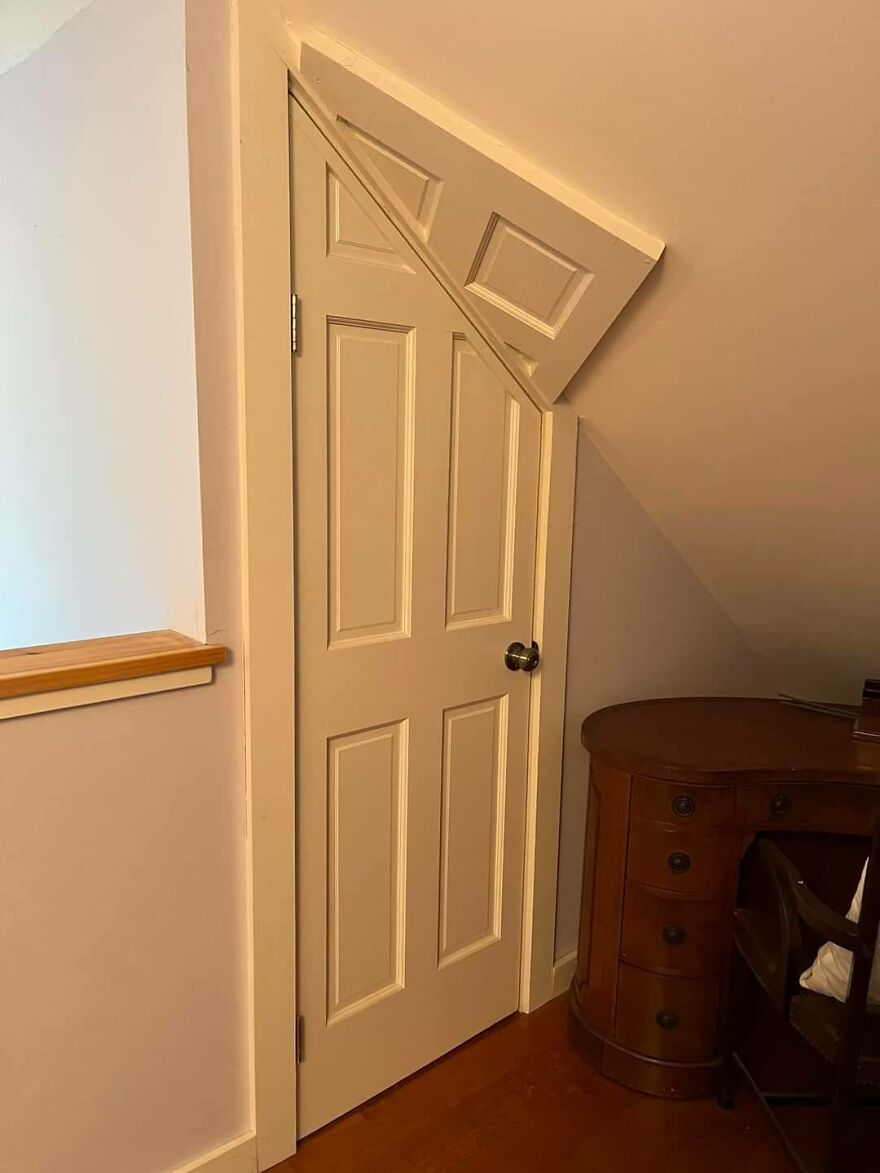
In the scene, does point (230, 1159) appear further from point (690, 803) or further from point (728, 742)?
point (728, 742)

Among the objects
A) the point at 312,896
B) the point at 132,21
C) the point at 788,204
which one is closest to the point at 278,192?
the point at 132,21

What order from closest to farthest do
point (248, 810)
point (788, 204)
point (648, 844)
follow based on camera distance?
point (788, 204), point (248, 810), point (648, 844)

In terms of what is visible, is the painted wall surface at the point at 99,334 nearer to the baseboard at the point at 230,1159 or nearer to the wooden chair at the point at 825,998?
the baseboard at the point at 230,1159

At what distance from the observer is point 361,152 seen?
1.51 m

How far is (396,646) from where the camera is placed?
5.80 ft

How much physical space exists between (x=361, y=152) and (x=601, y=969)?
178 centimetres

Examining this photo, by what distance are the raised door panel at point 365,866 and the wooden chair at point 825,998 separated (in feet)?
2.34

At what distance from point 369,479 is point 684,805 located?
37.0 inches

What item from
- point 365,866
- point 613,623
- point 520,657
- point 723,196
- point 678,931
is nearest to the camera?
point 723,196

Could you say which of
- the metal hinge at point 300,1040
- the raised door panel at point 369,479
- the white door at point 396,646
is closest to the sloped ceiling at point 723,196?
the white door at point 396,646

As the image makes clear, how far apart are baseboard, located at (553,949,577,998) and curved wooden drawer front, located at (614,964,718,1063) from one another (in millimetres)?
338

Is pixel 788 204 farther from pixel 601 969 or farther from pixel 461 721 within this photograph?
pixel 601 969

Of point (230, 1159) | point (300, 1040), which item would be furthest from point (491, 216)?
point (230, 1159)

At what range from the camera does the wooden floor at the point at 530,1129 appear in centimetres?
173
